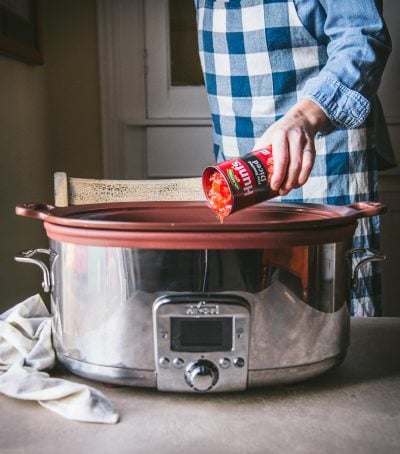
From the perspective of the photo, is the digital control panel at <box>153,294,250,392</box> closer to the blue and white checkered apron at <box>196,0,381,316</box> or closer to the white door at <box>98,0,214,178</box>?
the blue and white checkered apron at <box>196,0,381,316</box>

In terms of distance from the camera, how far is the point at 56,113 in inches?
81.8

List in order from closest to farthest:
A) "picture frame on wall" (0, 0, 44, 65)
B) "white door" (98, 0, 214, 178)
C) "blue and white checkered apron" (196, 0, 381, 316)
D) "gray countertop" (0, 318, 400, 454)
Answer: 1. "gray countertop" (0, 318, 400, 454)
2. "blue and white checkered apron" (196, 0, 381, 316)
3. "picture frame on wall" (0, 0, 44, 65)
4. "white door" (98, 0, 214, 178)

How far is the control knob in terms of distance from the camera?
705mm

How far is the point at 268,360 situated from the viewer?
728mm

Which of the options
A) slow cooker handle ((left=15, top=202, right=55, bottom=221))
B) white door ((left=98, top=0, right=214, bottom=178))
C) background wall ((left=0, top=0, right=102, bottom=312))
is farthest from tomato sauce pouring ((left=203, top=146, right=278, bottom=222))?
white door ((left=98, top=0, right=214, bottom=178))

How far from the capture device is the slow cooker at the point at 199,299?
2.25ft

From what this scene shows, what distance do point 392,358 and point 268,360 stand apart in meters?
0.24

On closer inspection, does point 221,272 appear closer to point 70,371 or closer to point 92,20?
point 70,371

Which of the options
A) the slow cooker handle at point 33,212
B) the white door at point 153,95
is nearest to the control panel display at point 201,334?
the slow cooker handle at point 33,212

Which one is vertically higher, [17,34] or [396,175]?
[17,34]

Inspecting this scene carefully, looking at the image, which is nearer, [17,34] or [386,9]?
[17,34]

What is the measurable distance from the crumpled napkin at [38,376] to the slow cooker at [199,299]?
42 mm

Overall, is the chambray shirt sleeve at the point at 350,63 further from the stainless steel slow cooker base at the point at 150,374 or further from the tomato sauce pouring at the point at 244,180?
the stainless steel slow cooker base at the point at 150,374

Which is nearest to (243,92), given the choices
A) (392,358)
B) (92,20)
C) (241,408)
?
(392,358)
